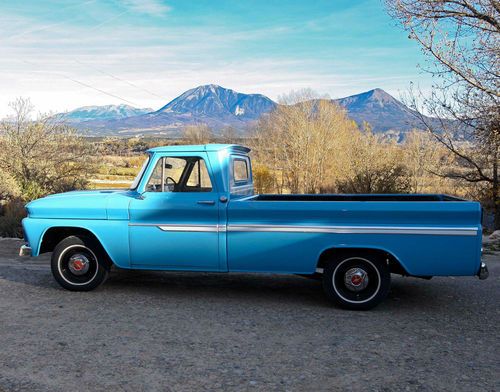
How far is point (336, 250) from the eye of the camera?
5.72 m

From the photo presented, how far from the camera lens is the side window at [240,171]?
659 cm

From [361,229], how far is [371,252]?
0.34 m

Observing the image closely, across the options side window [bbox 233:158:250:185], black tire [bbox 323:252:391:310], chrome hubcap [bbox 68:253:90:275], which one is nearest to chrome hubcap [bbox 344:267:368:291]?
black tire [bbox 323:252:391:310]

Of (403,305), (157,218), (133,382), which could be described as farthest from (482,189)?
(133,382)

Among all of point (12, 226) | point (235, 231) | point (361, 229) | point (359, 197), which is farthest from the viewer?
point (12, 226)

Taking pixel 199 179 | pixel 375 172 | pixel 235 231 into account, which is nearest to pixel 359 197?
pixel 235 231

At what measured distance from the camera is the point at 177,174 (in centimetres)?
627

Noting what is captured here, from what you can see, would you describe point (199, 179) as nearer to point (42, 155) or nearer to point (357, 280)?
point (357, 280)

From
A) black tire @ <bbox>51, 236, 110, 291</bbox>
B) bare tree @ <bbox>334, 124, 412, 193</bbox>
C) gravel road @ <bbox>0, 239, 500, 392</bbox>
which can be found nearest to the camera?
gravel road @ <bbox>0, 239, 500, 392</bbox>

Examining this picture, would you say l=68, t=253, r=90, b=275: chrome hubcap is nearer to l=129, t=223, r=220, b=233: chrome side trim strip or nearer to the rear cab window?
l=129, t=223, r=220, b=233: chrome side trim strip

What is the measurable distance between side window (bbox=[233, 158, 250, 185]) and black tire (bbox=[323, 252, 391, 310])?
1740 millimetres

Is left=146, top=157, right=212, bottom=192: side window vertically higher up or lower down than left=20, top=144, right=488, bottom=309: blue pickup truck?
higher up

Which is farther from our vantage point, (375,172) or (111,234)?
(375,172)

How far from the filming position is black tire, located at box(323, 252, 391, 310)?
18.5 feet
